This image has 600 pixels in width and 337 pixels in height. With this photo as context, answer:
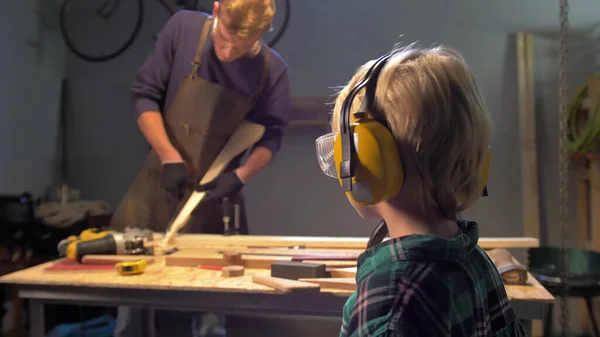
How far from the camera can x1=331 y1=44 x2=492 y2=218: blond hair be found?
73 cm

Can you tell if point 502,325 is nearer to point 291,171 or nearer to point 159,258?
point 159,258

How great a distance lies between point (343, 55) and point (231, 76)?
3.59 feet

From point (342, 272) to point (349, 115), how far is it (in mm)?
758

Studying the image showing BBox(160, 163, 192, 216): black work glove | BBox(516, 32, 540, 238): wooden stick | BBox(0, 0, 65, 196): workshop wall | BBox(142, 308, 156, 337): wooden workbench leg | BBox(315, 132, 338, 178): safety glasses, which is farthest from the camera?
BBox(0, 0, 65, 196): workshop wall

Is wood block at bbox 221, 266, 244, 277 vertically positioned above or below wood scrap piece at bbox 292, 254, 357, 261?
below

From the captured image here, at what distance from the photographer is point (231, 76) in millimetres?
2412

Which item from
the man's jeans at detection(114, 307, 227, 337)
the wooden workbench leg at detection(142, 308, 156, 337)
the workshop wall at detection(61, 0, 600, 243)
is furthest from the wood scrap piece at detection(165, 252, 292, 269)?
the workshop wall at detection(61, 0, 600, 243)

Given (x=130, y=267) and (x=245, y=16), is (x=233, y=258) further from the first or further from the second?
(x=245, y=16)

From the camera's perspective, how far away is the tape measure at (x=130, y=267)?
1.51 metres

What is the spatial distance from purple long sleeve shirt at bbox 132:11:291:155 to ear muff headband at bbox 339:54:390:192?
1703 millimetres

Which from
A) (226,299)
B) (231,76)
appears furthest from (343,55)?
(226,299)

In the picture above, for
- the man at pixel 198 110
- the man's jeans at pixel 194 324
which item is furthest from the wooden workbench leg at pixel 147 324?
the man at pixel 198 110

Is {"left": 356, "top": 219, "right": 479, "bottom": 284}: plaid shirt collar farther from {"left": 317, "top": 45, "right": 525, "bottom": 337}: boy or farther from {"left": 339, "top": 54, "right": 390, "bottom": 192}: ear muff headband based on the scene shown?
{"left": 339, "top": 54, "right": 390, "bottom": 192}: ear muff headband

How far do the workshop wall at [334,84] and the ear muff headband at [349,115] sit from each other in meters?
2.40
